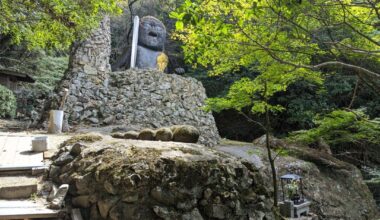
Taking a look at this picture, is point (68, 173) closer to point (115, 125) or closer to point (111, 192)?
point (111, 192)

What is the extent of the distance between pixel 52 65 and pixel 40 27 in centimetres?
1040

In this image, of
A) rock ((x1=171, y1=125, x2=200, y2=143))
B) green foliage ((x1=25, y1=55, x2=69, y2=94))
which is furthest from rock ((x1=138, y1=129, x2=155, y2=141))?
green foliage ((x1=25, y1=55, x2=69, y2=94))

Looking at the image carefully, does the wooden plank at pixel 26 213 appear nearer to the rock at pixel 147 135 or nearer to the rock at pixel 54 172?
the rock at pixel 54 172

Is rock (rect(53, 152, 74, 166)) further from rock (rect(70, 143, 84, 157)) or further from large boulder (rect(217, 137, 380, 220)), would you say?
large boulder (rect(217, 137, 380, 220))

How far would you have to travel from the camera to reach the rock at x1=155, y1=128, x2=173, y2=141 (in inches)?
196

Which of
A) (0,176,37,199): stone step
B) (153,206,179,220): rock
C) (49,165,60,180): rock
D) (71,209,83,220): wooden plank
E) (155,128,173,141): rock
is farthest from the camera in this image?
(155,128,173,141): rock

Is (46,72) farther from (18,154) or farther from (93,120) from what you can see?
(18,154)

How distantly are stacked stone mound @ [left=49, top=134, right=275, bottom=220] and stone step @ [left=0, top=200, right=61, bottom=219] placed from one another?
0.28 metres

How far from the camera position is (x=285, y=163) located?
29.3ft

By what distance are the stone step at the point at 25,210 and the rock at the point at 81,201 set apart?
21cm

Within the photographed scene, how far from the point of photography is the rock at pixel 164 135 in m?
4.98

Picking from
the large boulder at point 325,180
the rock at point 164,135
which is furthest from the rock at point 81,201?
the large boulder at point 325,180

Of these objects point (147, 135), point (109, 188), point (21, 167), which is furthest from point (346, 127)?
point (21, 167)

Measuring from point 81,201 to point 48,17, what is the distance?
11.6 feet
